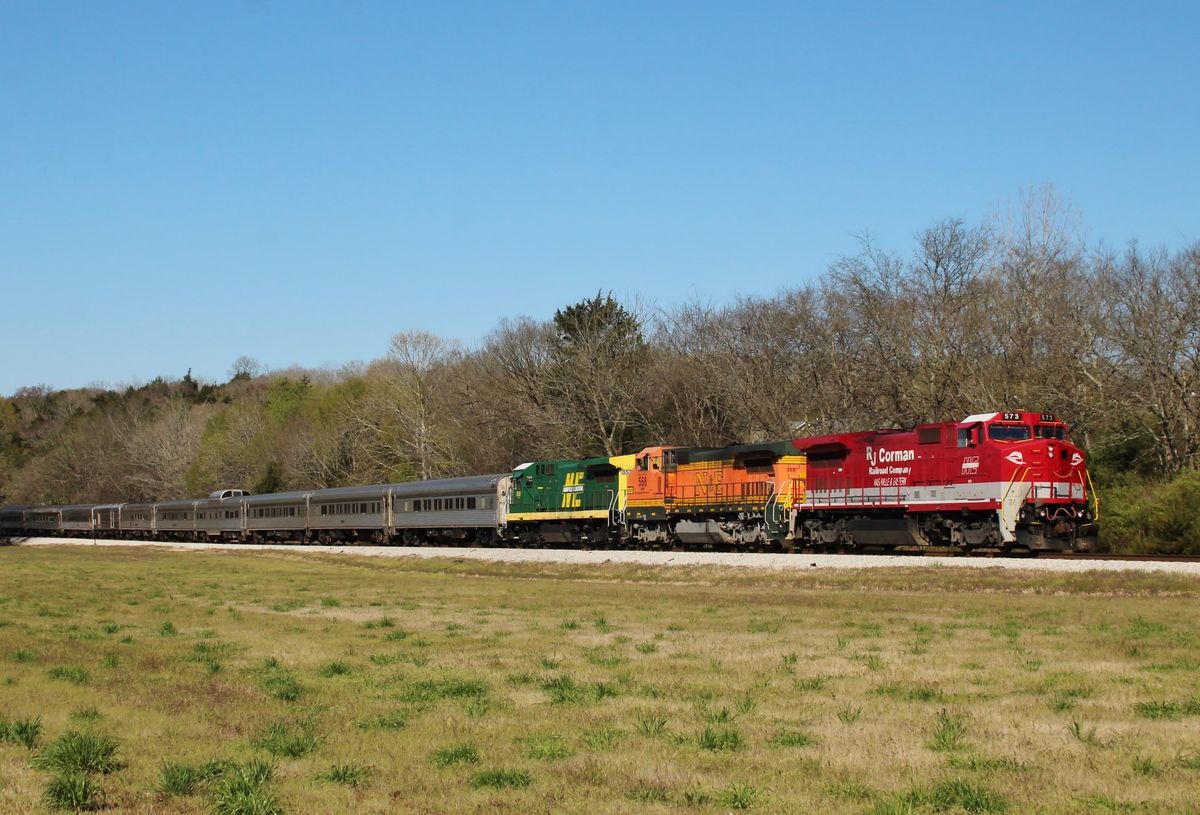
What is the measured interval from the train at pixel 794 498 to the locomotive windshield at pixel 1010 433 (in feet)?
0.10

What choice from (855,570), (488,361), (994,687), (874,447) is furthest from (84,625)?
(488,361)

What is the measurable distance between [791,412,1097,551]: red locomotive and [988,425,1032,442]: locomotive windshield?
0.03 meters

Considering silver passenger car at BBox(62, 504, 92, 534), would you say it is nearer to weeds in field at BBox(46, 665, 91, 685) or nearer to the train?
the train

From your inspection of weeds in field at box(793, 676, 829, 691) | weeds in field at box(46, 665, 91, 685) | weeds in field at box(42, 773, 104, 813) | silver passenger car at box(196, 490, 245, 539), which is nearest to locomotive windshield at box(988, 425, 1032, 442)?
weeds in field at box(793, 676, 829, 691)

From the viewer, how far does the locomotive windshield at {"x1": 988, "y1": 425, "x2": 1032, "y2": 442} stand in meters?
30.0

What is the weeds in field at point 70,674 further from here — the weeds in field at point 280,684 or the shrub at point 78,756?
the shrub at point 78,756

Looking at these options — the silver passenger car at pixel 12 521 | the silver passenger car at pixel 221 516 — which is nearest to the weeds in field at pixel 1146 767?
the silver passenger car at pixel 221 516

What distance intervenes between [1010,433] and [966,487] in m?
1.88

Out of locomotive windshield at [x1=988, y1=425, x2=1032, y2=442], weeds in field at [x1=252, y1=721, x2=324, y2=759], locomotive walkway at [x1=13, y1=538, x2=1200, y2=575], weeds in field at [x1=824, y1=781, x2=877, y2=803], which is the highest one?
locomotive windshield at [x1=988, y1=425, x2=1032, y2=442]

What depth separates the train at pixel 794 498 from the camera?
30.0 m

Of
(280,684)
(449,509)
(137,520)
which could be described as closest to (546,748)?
(280,684)

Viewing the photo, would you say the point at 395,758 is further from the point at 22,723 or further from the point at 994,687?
the point at 994,687

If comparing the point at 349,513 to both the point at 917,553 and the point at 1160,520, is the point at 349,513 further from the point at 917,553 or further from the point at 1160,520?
the point at 1160,520

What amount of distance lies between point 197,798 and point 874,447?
28.0m
